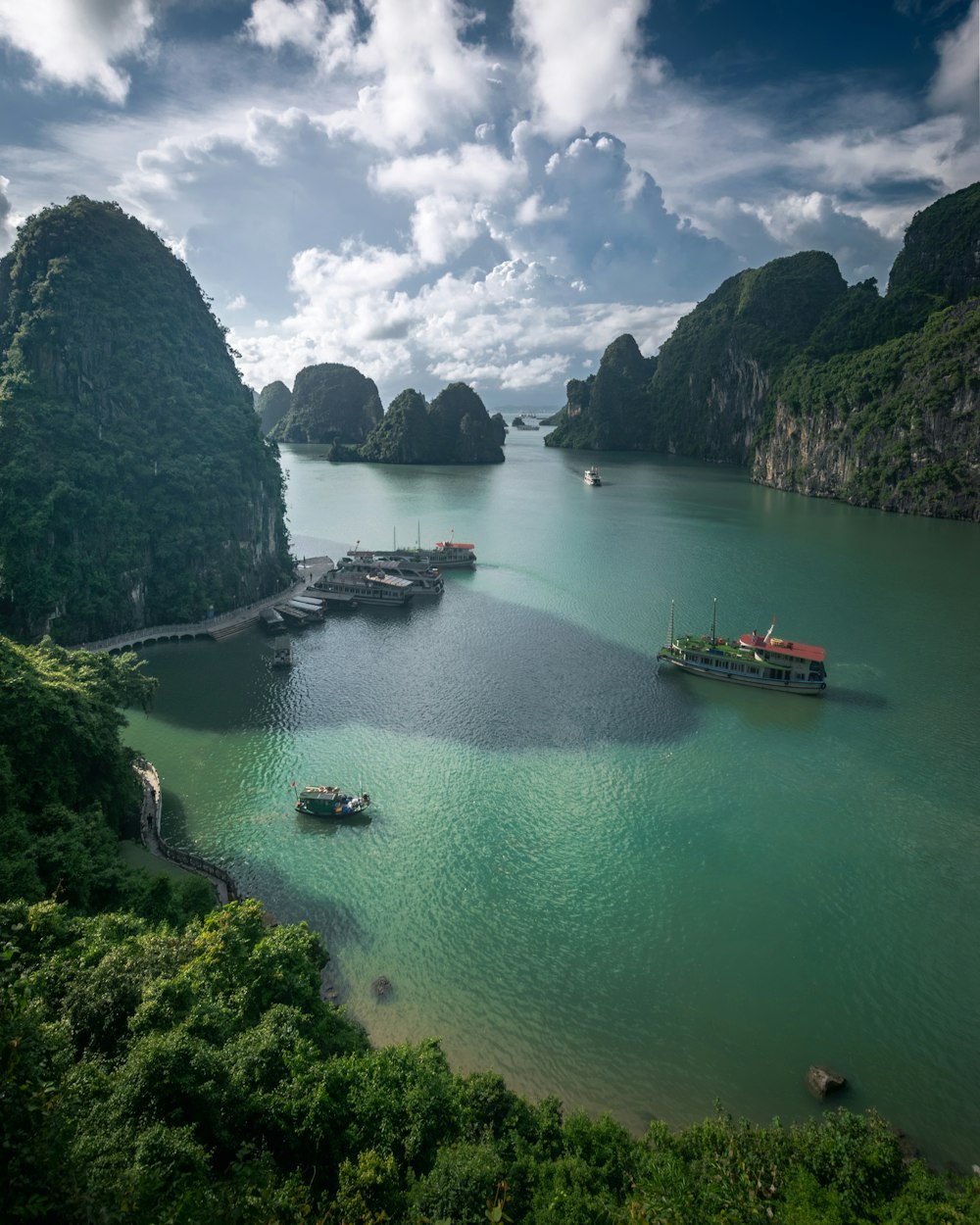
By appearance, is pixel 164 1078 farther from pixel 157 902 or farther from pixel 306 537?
pixel 306 537

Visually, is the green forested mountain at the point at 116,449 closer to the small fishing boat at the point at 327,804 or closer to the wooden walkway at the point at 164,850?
the wooden walkway at the point at 164,850

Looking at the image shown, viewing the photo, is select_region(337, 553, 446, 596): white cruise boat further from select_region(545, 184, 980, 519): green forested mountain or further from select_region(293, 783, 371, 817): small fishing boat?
select_region(545, 184, 980, 519): green forested mountain

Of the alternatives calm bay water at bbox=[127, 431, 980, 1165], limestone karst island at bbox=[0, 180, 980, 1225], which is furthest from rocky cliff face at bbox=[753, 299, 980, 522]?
calm bay water at bbox=[127, 431, 980, 1165]

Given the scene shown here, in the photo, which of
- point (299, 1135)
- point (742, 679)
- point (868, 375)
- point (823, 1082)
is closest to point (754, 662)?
point (742, 679)

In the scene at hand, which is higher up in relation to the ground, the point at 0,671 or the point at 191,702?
the point at 0,671


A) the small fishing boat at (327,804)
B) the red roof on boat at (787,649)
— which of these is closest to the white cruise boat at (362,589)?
the red roof on boat at (787,649)

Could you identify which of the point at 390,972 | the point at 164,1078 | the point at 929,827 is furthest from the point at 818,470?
the point at 164,1078

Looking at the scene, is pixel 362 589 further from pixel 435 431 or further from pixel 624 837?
pixel 435 431
